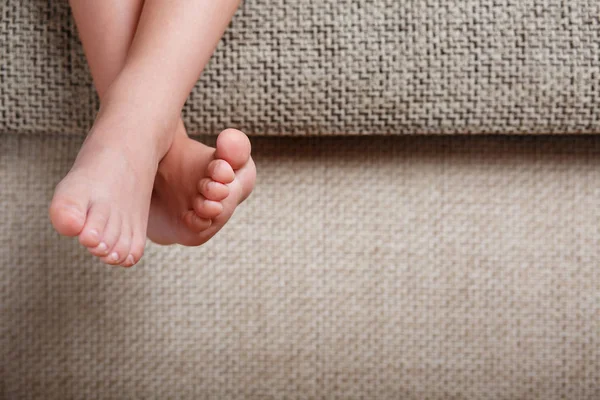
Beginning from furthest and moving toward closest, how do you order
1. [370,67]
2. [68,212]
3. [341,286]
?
[341,286], [370,67], [68,212]

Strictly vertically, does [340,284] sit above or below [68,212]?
below

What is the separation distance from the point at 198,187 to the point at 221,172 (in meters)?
0.03

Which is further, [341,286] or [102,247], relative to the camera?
[341,286]

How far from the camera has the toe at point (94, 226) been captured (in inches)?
17.0

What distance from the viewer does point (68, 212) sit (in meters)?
0.42

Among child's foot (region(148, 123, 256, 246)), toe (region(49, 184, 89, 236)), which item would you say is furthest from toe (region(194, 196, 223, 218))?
toe (region(49, 184, 89, 236))

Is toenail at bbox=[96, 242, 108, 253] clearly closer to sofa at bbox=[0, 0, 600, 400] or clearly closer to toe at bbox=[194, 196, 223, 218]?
toe at bbox=[194, 196, 223, 218]

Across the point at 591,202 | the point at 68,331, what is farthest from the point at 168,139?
the point at 591,202

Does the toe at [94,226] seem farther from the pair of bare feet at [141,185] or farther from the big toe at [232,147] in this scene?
the big toe at [232,147]

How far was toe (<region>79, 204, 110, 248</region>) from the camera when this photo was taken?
43 centimetres

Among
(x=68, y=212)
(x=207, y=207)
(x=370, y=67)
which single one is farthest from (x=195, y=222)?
(x=370, y=67)

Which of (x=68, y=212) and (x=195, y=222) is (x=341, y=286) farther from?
(x=68, y=212)

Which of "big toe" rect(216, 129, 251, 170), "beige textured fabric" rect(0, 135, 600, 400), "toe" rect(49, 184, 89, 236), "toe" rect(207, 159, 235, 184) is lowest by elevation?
"beige textured fabric" rect(0, 135, 600, 400)

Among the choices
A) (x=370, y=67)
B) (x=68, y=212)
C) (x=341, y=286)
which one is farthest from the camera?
(x=341, y=286)
